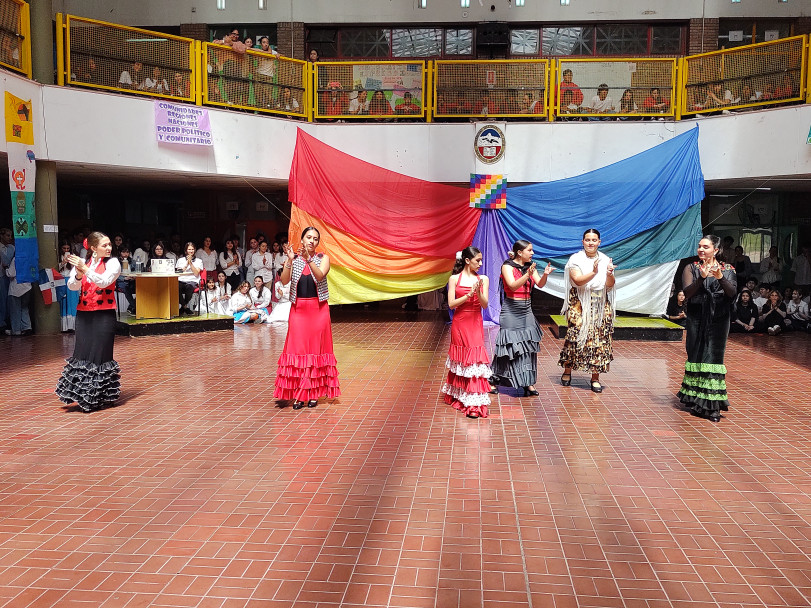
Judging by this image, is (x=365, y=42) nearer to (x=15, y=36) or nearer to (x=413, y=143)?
(x=413, y=143)

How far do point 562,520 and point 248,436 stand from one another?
2.88 m

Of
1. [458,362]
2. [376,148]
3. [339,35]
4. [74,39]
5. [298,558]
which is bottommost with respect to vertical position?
[298,558]

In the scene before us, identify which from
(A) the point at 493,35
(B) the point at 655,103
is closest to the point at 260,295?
(A) the point at 493,35

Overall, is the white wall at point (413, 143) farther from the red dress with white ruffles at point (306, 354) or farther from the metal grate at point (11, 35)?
the red dress with white ruffles at point (306, 354)

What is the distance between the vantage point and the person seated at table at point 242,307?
13148 millimetres

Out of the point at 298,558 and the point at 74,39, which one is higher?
the point at 74,39

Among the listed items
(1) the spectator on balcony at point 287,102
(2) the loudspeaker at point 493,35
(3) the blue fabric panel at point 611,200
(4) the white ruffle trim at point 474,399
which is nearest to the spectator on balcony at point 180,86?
(1) the spectator on balcony at point 287,102

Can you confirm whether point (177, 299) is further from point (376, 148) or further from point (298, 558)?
point (298, 558)

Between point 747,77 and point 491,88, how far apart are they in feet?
13.8

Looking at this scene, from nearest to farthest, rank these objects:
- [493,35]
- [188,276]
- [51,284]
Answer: [51,284] → [188,276] → [493,35]

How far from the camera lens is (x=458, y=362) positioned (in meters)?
6.99

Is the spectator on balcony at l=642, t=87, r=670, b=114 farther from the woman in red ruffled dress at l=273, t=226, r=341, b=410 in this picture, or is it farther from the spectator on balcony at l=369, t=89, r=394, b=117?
the woman in red ruffled dress at l=273, t=226, r=341, b=410

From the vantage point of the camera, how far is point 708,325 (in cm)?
663

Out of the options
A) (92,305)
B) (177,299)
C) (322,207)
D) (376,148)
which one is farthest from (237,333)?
(92,305)
